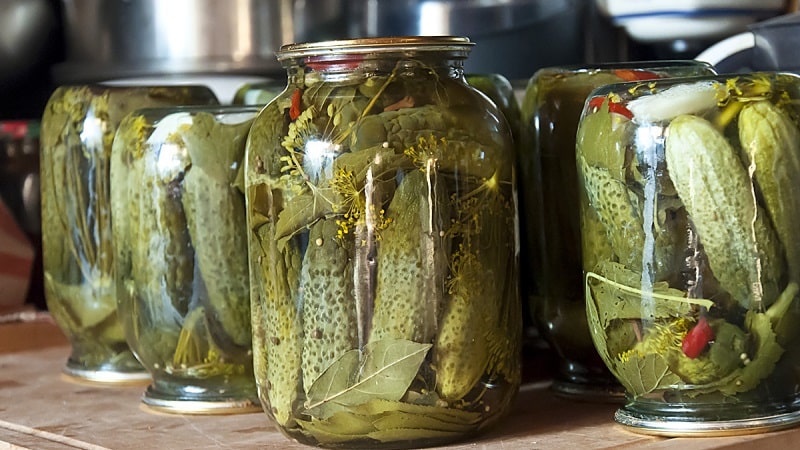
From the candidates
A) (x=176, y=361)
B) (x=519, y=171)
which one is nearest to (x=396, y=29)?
(x=519, y=171)

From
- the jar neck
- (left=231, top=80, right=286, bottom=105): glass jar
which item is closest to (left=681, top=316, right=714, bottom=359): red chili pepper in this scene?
the jar neck

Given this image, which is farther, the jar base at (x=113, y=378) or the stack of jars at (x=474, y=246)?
the jar base at (x=113, y=378)

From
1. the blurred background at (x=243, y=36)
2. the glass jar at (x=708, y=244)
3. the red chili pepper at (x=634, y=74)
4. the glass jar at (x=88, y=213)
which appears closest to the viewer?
the glass jar at (x=708, y=244)

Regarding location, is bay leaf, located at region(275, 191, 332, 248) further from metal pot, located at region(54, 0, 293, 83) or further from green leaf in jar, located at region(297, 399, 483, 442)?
metal pot, located at region(54, 0, 293, 83)

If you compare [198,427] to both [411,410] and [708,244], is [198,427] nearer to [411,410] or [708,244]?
[411,410]

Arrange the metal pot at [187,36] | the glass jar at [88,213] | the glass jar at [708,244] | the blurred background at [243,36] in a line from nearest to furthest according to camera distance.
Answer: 1. the glass jar at [708,244]
2. the glass jar at [88,213]
3. the blurred background at [243,36]
4. the metal pot at [187,36]

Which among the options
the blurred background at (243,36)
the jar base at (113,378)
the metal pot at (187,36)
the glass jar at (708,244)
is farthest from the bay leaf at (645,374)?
the metal pot at (187,36)

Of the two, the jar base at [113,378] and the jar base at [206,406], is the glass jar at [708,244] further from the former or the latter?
the jar base at [113,378]
